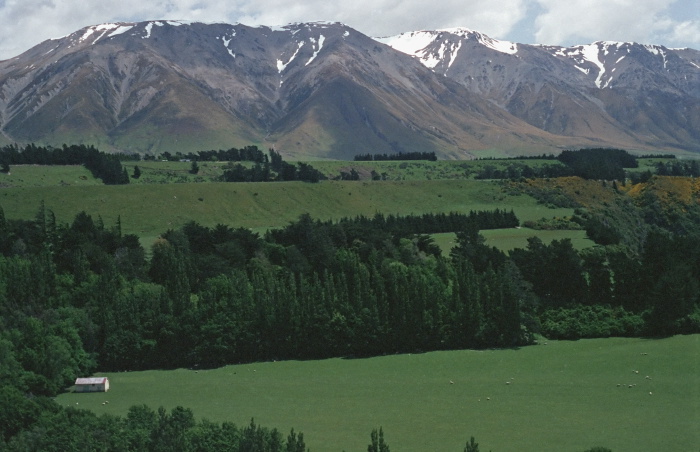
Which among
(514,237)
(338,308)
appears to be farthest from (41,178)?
(338,308)

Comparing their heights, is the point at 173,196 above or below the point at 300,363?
above

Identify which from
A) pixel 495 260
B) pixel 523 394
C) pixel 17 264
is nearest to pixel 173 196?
pixel 17 264

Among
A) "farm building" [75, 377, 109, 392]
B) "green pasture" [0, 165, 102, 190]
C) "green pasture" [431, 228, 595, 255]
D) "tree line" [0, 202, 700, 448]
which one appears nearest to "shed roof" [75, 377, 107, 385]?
Answer: "farm building" [75, 377, 109, 392]

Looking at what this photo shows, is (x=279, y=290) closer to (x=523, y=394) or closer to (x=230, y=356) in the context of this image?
(x=230, y=356)

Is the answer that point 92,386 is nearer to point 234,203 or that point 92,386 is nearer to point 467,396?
point 467,396

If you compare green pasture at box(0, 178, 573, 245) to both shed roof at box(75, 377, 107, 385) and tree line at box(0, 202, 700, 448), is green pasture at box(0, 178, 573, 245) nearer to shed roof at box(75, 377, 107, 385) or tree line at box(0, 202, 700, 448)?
tree line at box(0, 202, 700, 448)

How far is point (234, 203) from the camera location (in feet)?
579

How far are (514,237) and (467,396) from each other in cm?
7843

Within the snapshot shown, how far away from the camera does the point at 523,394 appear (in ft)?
242

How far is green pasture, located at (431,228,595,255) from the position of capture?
139125 mm

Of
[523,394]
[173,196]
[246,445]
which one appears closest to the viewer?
[246,445]

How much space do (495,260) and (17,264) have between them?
55385 millimetres

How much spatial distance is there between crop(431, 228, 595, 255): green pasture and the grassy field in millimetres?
47291

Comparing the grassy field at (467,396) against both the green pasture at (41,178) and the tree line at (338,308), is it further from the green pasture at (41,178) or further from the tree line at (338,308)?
the green pasture at (41,178)
